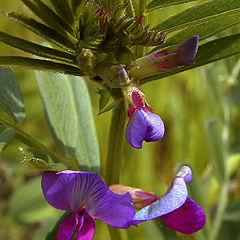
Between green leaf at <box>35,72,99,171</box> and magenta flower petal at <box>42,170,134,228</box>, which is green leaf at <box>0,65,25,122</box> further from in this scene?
magenta flower petal at <box>42,170,134,228</box>

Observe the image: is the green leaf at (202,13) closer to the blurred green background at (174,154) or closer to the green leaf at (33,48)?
the green leaf at (33,48)

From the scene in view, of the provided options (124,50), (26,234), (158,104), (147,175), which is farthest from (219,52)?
(26,234)

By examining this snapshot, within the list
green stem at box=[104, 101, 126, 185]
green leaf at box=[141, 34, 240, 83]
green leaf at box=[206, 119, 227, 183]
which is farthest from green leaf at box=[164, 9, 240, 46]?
green leaf at box=[206, 119, 227, 183]

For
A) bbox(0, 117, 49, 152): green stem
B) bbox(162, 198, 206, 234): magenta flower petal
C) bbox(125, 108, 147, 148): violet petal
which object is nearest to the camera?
bbox(125, 108, 147, 148): violet petal

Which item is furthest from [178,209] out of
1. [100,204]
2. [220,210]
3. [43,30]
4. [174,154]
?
[174,154]

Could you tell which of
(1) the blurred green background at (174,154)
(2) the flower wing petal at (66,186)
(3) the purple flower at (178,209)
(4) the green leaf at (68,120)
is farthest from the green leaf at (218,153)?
(2) the flower wing petal at (66,186)

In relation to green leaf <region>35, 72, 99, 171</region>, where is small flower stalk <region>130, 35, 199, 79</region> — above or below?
above
